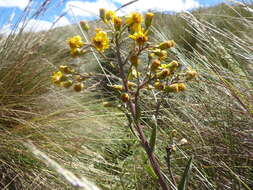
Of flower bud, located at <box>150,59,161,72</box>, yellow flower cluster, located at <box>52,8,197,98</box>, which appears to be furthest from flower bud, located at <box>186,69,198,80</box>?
flower bud, located at <box>150,59,161,72</box>

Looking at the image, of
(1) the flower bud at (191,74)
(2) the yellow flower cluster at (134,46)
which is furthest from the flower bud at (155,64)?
(1) the flower bud at (191,74)

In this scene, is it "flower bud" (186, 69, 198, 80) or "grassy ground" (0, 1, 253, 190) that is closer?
"flower bud" (186, 69, 198, 80)

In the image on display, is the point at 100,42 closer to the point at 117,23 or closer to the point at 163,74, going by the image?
the point at 117,23

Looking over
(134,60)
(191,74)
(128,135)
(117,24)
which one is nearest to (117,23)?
(117,24)

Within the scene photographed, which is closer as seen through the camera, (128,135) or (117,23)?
(117,23)

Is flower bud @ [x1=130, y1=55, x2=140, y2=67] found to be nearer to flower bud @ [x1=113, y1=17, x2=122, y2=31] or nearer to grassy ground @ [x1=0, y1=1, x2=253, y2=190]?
flower bud @ [x1=113, y1=17, x2=122, y2=31]

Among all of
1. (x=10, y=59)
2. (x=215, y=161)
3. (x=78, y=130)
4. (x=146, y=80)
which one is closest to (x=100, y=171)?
(x=78, y=130)

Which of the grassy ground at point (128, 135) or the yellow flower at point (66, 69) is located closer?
the yellow flower at point (66, 69)

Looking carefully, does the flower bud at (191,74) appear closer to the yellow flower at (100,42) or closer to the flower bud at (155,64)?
the flower bud at (155,64)
